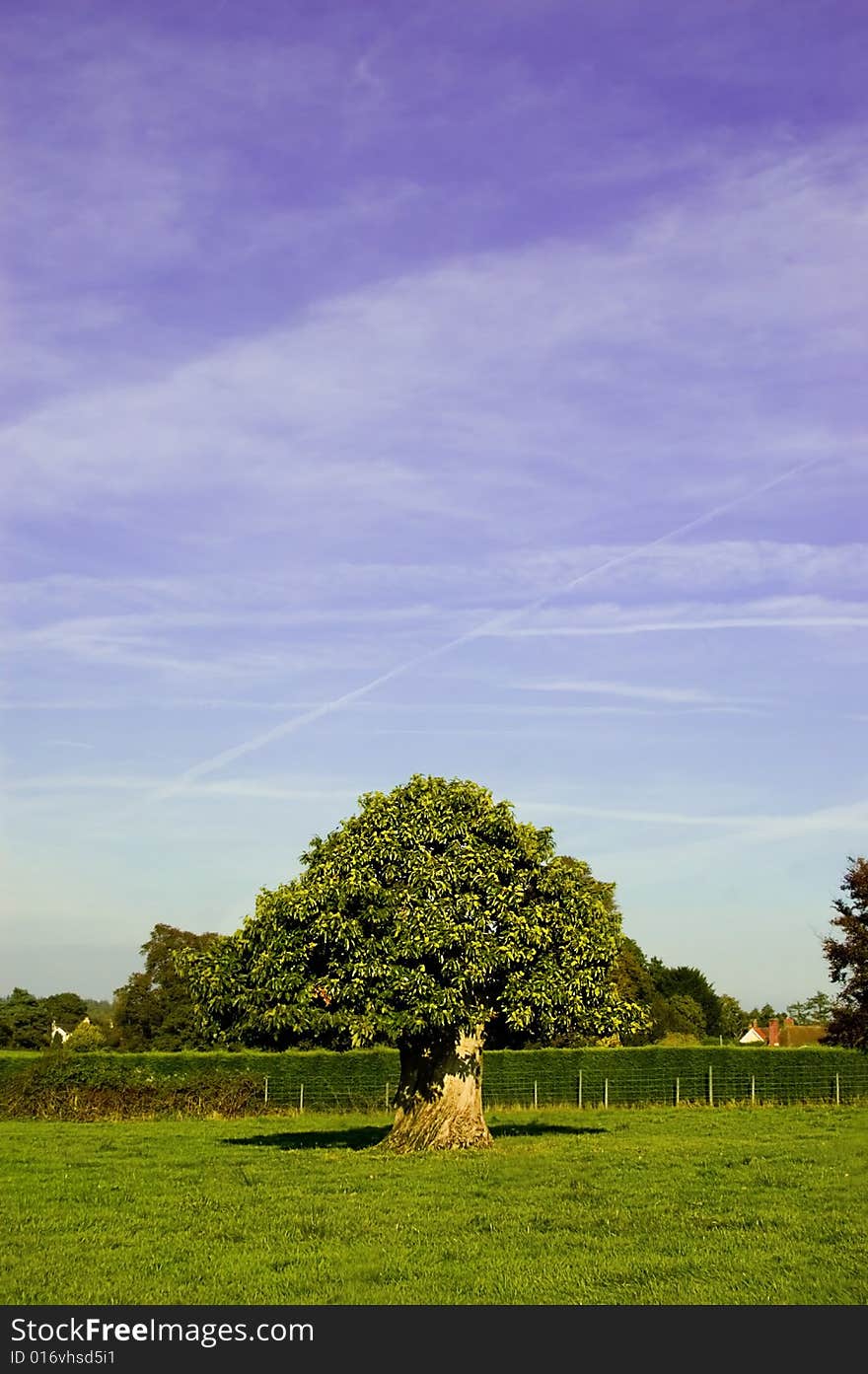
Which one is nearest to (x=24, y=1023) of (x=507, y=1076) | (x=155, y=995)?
(x=155, y=995)

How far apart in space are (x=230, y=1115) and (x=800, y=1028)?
8578 cm

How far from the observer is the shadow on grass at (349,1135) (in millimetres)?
36062

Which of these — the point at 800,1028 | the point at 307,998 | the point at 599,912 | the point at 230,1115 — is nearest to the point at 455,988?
the point at 307,998

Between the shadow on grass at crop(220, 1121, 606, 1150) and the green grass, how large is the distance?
0.94 meters

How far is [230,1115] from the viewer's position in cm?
5531

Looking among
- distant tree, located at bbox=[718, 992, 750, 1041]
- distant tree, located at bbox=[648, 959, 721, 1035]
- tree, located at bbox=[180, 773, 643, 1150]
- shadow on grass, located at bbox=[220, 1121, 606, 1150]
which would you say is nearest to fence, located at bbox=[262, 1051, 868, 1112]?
shadow on grass, located at bbox=[220, 1121, 606, 1150]

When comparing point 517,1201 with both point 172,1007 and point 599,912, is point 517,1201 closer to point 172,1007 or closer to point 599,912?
point 599,912

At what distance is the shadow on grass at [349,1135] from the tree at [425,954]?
12.9 ft

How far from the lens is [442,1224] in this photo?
18812mm

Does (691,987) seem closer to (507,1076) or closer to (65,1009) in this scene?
(65,1009)

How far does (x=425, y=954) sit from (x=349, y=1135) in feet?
43.7

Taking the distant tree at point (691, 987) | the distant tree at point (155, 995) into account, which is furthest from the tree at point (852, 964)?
the distant tree at point (691, 987)

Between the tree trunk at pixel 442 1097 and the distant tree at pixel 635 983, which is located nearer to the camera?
the tree trunk at pixel 442 1097

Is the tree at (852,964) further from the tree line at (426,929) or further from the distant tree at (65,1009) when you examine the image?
Answer: the distant tree at (65,1009)
